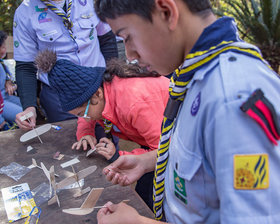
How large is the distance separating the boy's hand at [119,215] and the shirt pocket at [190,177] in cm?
20

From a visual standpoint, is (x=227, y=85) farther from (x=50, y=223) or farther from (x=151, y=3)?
(x=50, y=223)

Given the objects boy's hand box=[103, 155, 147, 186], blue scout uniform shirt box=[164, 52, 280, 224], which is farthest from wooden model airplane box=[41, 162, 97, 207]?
blue scout uniform shirt box=[164, 52, 280, 224]

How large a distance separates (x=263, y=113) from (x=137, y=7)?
0.40 m

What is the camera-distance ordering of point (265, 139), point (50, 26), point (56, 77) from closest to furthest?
point (265, 139) < point (56, 77) < point (50, 26)

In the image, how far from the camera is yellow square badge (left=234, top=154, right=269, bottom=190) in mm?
573

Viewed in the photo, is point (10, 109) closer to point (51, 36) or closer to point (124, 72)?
point (51, 36)

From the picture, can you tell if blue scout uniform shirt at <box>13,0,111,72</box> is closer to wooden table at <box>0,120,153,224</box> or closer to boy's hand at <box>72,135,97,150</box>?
wooden table at <box>0,120,153,224</box>

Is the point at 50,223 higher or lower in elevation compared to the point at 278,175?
lower

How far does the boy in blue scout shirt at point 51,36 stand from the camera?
2156mm

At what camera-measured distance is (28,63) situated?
226cm

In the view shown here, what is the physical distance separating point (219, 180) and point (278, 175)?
121mm

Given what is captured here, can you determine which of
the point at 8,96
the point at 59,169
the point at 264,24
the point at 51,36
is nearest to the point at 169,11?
the point at 59,169

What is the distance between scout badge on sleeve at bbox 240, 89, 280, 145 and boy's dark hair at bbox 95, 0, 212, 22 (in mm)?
290

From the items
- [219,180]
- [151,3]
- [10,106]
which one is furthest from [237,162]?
[10,106]
